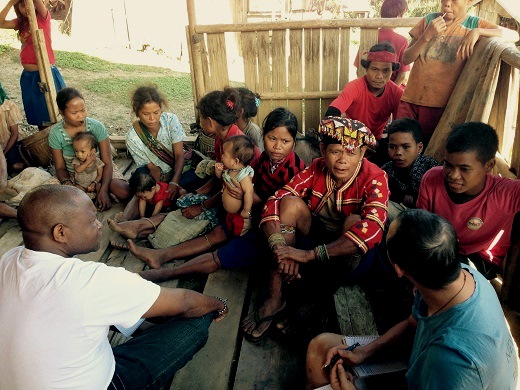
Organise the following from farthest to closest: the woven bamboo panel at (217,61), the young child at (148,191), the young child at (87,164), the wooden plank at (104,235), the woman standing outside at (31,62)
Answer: the woman standing outside at (31,62) < the woven bamboo panel at (217,61) < the young child at (87,164) < the young child at (148,191) < the wooden plank at (104,235)

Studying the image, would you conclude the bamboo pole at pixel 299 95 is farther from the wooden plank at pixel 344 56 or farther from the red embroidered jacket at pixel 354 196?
the red embroidered jacket at pixel 354 196

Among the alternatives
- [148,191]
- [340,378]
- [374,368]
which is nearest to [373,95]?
[148,191]

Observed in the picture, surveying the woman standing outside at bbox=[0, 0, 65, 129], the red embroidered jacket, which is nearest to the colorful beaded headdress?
the red embroidered jacket

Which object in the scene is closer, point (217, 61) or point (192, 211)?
point (192, 211)

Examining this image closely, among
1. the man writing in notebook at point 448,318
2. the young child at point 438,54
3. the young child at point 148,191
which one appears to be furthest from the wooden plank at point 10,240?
the young child at point 438,54

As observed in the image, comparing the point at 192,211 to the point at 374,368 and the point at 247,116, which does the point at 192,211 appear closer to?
the point at 247,116

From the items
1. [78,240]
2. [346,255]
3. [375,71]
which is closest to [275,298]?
[346,255]

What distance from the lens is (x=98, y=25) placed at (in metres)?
11.4

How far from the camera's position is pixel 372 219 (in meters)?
2.48

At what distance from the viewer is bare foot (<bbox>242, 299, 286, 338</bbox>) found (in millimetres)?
2516

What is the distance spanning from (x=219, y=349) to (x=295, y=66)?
3.38 metres

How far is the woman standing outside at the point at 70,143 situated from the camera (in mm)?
3883

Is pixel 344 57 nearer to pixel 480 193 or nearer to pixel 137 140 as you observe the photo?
pixel 137 140

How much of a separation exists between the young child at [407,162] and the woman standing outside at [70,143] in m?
2.46
